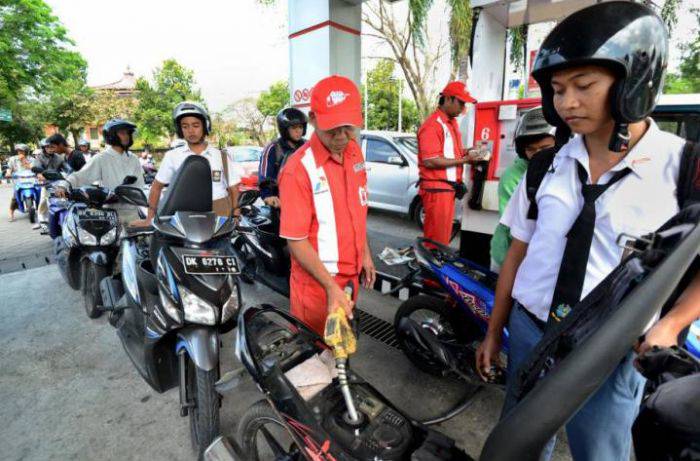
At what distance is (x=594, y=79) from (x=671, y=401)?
2.67 feet

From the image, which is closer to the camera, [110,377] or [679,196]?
[679,196]

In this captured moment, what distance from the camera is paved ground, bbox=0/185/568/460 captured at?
2.14 m

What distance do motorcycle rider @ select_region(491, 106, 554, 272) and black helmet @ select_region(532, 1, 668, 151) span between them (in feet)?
3.80

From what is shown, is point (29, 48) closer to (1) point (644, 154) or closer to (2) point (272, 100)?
(2) point (272, 100)

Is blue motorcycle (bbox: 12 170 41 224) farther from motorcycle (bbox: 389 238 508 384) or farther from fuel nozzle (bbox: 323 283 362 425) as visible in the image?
fuel nozzle (bbox: 323 283 362 425)

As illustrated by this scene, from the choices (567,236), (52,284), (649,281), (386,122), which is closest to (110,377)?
(52,284)

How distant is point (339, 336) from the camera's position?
1286mm

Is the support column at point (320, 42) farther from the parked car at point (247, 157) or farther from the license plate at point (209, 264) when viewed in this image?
the parked car at point (247, 157)

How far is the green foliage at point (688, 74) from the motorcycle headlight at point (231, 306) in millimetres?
11765

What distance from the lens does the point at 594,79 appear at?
1030mm

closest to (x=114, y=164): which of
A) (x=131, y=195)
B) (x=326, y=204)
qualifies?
(x=131, y=195)

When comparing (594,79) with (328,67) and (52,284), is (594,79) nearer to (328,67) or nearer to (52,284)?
(328,67)

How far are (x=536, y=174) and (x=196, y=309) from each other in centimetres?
166

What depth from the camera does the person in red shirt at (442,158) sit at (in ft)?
12.5
